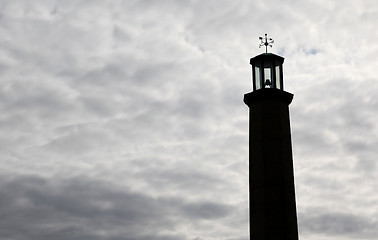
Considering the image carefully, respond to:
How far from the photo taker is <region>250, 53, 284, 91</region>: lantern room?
126 feet

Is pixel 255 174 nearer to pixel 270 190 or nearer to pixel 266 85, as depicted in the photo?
A: pixel 270 190

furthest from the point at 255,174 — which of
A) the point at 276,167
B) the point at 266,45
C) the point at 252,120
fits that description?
the point at 266,45

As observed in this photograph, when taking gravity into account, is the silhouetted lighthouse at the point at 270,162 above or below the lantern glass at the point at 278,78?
below

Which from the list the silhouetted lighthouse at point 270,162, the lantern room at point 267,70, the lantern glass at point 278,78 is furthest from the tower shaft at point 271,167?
the lantern room at point 267,70

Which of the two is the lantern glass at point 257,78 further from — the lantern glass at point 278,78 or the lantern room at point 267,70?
the lantern glass at point 278,78

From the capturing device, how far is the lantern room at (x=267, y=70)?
3834cm

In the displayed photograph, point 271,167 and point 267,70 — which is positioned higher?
point 267,70

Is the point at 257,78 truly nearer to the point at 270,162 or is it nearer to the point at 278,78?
the point at 278,78

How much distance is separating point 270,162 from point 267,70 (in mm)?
6713

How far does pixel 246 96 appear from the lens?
37469 millimetres

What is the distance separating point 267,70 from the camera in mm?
38594

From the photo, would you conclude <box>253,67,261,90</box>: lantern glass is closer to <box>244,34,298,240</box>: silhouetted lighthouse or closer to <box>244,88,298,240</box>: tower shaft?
<box>244,34,298,240</box>: silhouetted lighthouse

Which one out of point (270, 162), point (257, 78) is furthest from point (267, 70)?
point (270, 162)

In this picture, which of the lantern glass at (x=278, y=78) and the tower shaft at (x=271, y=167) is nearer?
the tower shaft at (x=271, y=167)
